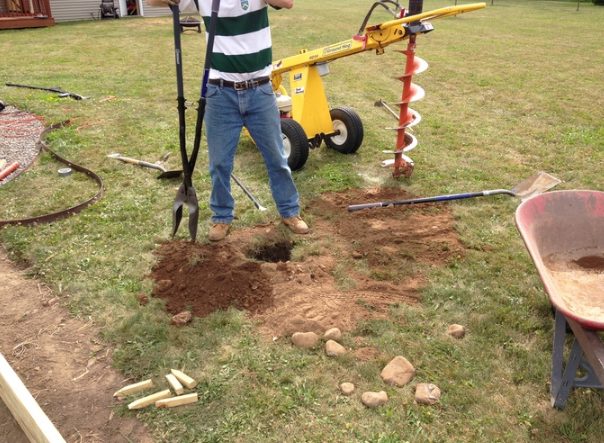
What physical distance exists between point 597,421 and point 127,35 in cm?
1713

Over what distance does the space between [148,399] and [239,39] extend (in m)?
2.23

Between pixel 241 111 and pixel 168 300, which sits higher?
pixel 241 111

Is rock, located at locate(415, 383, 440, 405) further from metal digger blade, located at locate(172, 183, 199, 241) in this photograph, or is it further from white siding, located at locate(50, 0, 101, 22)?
white siding, located at locate(50, 0, 101, 22)

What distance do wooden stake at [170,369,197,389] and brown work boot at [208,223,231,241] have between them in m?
1.43

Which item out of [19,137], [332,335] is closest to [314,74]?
[332,335]

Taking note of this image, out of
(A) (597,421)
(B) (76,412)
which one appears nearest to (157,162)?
(B) (76,412)

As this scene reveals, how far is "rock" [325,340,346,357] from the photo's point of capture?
9.59ft

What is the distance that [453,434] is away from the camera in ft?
8.06

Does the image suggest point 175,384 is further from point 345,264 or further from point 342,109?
point 342,109

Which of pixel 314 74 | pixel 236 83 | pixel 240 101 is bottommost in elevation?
pixel 314 74

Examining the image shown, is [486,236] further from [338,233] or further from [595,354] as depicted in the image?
[595,354]

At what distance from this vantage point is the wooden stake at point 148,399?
8.51ft

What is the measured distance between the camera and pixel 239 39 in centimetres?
345

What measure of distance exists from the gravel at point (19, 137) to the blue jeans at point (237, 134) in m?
2.65
